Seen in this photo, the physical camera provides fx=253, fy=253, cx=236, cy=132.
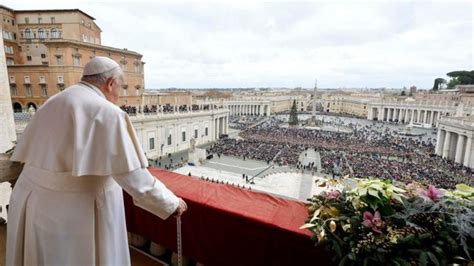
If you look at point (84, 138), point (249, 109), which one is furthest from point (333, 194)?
point (249, 109)

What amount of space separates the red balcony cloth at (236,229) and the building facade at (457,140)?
2956 cm

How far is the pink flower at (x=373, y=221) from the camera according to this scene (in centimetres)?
139

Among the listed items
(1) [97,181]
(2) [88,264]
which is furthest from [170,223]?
(1) [97,181]

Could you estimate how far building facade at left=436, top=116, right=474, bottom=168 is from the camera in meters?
23.2

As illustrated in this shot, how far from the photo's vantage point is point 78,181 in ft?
4.56

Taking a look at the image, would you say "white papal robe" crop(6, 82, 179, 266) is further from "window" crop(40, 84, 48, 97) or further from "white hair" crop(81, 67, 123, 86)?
"window" crop(40, 84, 48, 97)

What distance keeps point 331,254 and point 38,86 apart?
23.4 metres

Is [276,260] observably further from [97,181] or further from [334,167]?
[334,167]

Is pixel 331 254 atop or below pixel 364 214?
below

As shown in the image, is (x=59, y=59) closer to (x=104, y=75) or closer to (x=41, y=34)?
(x=41, y=34)

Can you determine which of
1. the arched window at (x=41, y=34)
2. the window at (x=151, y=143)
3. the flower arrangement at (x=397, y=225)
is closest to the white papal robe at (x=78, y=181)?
the flower arrangement at (x=397, y=225)

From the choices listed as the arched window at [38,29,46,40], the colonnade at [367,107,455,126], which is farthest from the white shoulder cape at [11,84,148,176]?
the colonnade at [367,107,455,126]

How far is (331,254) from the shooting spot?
67.1 inches

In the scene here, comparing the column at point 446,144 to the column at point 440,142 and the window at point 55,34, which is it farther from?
the window at point 55,34
